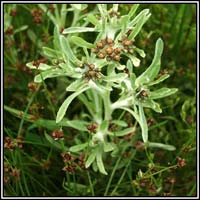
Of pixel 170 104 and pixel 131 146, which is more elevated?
pixel 170 104

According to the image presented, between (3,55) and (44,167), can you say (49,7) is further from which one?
(44,167)

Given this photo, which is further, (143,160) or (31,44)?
(31,44)

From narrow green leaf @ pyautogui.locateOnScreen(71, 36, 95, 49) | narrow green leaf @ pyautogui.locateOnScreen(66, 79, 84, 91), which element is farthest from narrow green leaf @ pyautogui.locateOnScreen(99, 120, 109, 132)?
narrow green leaf @ pyautogui.locateOnScreen(71, 36, 95, 49)

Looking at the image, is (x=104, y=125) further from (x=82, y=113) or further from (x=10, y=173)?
(x=10, y=173)

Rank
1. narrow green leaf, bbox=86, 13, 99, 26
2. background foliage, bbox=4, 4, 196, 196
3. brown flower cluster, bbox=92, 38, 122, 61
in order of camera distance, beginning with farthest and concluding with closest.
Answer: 1. background foliage, bbox=4, 4, 196, 196
2. narrow green leaf, bbox=86, 13, 99, 26
3. brown flower cluster, bbox=92, 38, 122, 61

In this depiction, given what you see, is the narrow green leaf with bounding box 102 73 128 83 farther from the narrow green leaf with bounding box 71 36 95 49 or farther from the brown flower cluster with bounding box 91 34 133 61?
the narrow green leaf with bounding box 71 36 95 49

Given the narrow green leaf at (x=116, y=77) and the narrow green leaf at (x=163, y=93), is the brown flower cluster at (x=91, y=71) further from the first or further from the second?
the narrow green leaf at (x=163, y=93)

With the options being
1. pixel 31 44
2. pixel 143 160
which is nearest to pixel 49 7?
pixel 31 44

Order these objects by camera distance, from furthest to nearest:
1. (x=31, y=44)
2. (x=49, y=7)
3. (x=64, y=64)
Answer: (x=31, y=44) < (x=49, y=7) < (x=64, y=64)

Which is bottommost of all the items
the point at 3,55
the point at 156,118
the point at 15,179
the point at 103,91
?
the point at 15,179

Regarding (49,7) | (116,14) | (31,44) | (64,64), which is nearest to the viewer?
(64,64)

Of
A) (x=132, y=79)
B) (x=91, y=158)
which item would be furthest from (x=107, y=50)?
(x=91, y=158)
